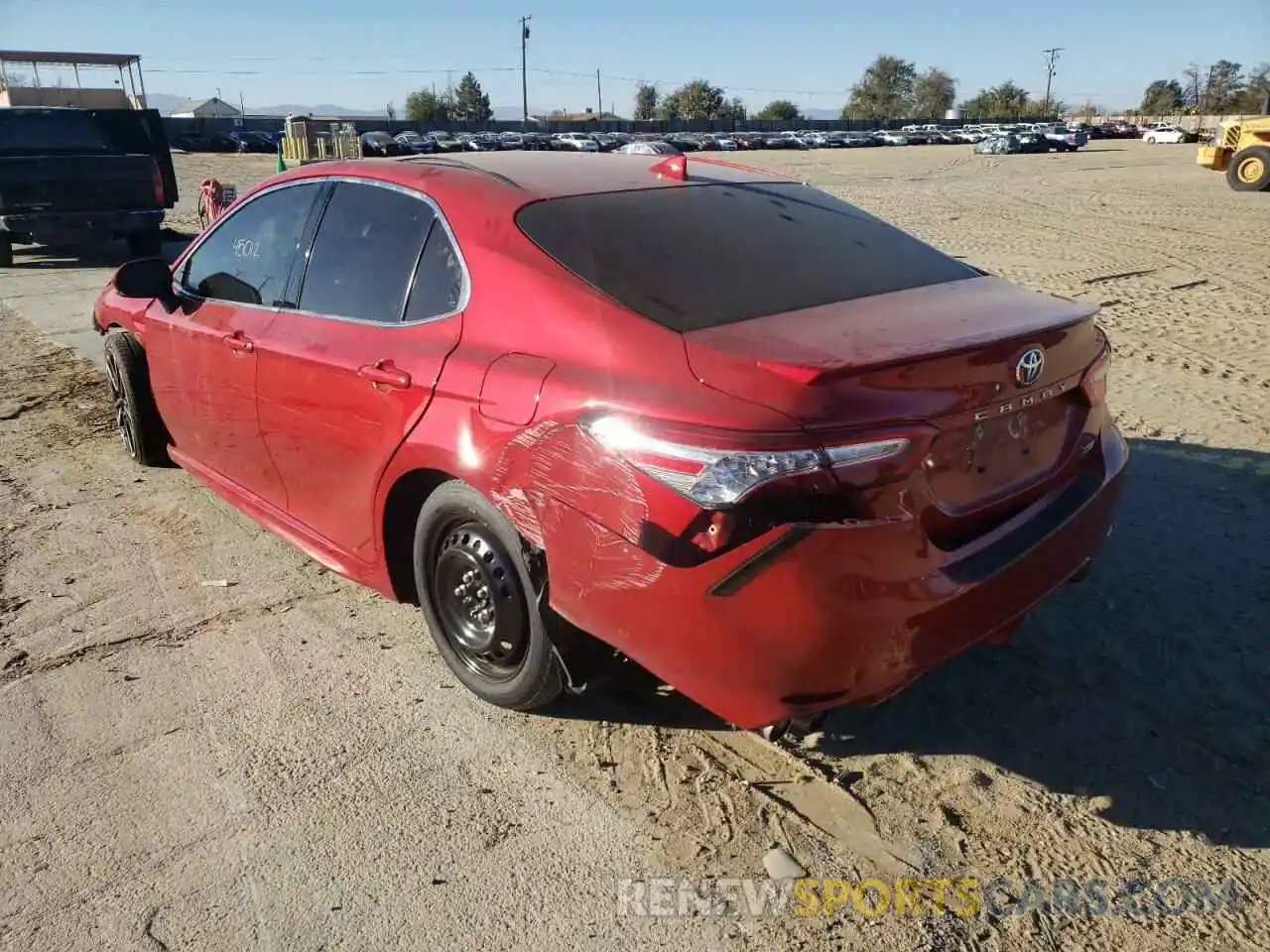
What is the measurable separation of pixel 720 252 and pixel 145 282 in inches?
109

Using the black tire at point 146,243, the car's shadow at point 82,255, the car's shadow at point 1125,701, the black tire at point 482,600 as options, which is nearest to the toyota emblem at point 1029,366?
the car's shadow at point 1125,701

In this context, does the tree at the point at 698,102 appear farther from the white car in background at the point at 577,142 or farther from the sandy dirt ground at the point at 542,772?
the sandy dirt ground at the point at 542,772

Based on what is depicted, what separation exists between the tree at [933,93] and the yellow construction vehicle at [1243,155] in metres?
114

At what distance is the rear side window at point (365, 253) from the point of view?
3.20 metres

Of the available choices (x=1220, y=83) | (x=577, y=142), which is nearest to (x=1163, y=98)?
(x=1220, y=83)

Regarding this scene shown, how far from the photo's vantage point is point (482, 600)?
120 inches

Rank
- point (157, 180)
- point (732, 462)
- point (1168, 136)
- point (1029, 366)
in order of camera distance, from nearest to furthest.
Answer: point (732, 462), point (1029, 366), point (157, 180), point (1168, 136)

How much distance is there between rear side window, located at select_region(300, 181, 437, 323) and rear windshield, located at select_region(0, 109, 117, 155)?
41.1 feet

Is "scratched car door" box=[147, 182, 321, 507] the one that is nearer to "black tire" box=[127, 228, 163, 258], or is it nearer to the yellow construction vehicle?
"black tire" box=[127, 228, 163, 258]

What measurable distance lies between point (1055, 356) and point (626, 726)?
166 centimetres

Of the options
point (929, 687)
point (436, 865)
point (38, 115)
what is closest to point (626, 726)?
point (436, 865)

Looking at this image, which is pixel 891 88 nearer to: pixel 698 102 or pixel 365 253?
pixel 698 102

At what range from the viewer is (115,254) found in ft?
49.7

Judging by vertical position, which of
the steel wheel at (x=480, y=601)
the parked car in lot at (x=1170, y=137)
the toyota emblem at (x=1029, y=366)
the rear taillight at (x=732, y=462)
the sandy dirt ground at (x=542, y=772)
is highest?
the parked car in lot at (x=1170, y=137)
